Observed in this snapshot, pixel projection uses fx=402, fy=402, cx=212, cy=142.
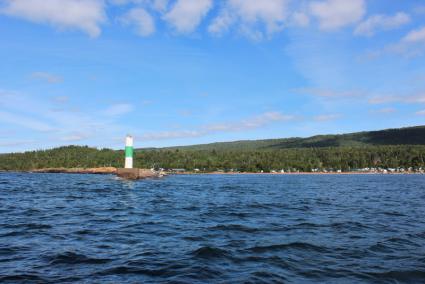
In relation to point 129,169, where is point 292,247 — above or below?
below

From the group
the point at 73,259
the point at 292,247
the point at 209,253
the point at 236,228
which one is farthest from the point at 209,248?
the point at 236,228

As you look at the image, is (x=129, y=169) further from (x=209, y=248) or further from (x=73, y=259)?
(x=73, y=259)

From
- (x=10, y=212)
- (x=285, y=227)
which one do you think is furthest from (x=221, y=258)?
(x=10, y=212)

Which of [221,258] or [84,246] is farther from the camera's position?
[84,246]

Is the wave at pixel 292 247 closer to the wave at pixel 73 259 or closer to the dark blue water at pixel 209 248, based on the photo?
the dark blue water at pixel 209 248

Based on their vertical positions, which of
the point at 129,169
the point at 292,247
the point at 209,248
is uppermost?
the point at 129,169

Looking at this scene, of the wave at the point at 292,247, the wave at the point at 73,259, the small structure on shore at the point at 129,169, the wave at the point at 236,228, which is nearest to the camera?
the wave at the point at 73,259

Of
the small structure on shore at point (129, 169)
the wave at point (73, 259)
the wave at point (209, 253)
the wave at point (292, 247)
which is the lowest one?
the wave at point (292, 247)

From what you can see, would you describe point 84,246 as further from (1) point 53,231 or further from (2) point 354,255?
(2) point 354,255

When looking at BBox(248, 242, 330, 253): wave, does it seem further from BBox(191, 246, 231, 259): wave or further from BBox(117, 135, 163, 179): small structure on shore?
BBox(117, 135, 163, 179): small structure on shore

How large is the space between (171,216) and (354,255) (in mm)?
13690

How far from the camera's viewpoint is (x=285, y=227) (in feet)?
71.2

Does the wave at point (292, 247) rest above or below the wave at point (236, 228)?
below

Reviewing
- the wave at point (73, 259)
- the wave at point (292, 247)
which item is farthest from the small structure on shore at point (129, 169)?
the wave at point (73, 259)
